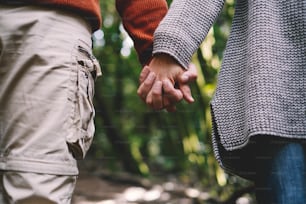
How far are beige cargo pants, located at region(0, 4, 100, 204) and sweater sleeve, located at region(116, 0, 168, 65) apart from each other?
27cm

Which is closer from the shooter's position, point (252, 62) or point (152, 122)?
point (252, 62)

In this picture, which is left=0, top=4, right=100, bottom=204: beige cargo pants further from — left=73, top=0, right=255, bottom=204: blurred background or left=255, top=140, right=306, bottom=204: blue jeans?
left=73, top=0, right=255, bottom=204: blurred background

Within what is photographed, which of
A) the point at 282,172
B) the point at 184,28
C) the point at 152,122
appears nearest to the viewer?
the point at 282,172

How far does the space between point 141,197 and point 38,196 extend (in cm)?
220

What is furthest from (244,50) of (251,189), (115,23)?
(115,23)

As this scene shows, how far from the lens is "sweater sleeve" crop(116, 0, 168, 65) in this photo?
138 centimetres

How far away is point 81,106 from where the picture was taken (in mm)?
1103

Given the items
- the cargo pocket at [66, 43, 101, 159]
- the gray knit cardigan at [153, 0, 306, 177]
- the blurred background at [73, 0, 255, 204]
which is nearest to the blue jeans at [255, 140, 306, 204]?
the gray knit cardigan at [153, 0, 306, 177]

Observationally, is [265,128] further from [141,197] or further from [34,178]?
[141,197]

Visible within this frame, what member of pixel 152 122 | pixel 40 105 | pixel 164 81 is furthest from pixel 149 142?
pixel 40 105

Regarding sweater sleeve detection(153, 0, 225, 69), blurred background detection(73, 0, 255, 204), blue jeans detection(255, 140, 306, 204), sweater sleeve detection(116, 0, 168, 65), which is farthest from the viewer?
blurred background detection(73, 0, 255, 204)

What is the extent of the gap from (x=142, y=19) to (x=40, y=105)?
0.45m

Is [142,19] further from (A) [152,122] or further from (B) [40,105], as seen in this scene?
(A) [152,122]

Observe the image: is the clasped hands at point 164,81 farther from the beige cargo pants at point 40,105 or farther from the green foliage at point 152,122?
the green foliage at point 152,122
